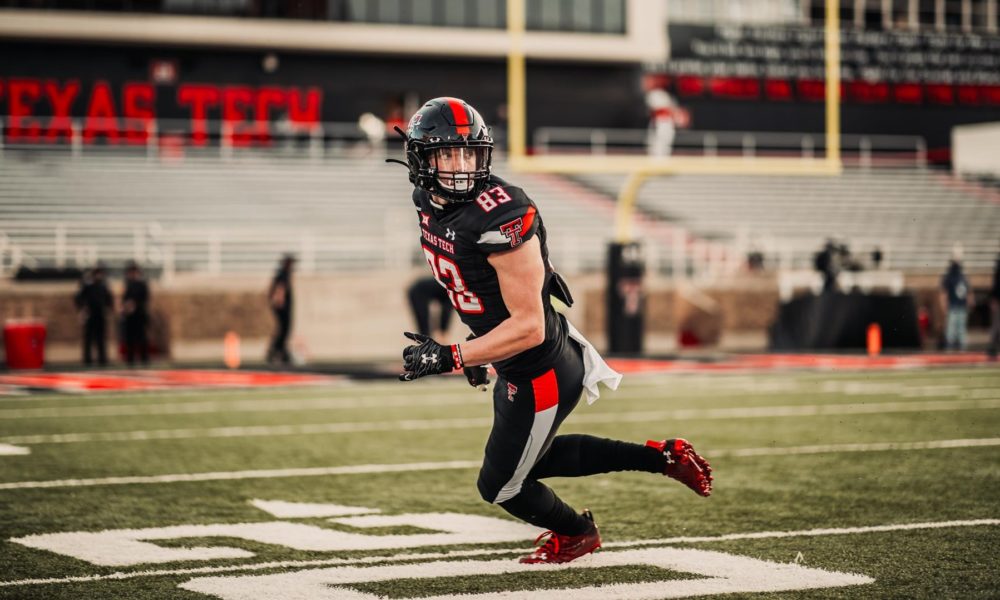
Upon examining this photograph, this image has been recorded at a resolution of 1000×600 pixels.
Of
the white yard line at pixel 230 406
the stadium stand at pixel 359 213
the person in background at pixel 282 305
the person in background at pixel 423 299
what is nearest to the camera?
the white yard line at pixel 230 406

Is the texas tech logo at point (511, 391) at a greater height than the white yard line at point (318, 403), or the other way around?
the texas tech logo at point (511, 391)

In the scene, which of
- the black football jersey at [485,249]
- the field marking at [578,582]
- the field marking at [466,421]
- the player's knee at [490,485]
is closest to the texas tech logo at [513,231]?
the black football jersey at [485,249]

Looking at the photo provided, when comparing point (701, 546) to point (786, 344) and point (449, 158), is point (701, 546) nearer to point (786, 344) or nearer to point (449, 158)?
point (449, 158)

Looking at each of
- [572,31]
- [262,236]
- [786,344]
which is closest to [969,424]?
[786,344]

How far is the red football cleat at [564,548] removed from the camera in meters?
5.23

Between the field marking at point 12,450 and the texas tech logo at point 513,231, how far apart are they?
5099mm

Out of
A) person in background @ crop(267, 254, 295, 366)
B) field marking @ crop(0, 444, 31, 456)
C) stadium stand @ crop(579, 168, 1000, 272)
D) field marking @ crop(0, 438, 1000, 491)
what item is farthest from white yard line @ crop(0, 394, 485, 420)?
stadium stand @ crop(579, 168, 1000, 272)

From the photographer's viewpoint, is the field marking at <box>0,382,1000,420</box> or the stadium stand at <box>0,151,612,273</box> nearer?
the field marking at <box>0,382,1000,420</box>

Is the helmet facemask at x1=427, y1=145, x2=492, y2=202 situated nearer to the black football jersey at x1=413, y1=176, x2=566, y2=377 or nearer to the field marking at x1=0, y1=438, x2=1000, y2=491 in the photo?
the black football jersey at x1=413, y1=176, x2=566, y2=377

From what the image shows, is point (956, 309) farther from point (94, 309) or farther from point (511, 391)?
point (511, 391)

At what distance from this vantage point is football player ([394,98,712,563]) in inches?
188

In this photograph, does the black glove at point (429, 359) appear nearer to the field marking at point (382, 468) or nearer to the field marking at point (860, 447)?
the field marking at point (382, 468)

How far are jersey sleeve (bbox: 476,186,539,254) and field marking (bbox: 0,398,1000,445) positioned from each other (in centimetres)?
544

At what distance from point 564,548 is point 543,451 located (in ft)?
1.34
